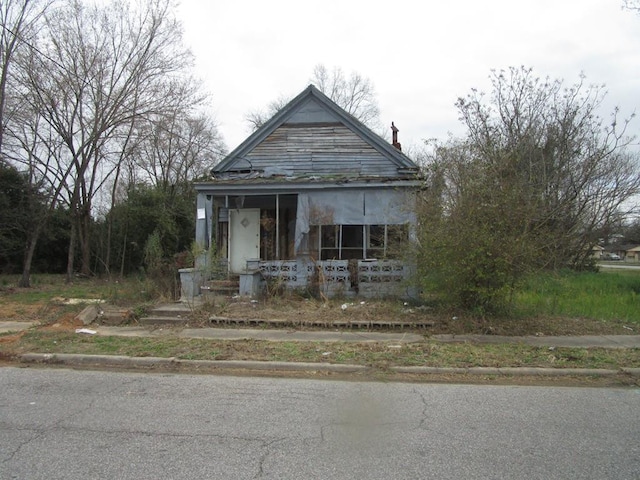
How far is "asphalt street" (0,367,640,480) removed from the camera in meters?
3.61

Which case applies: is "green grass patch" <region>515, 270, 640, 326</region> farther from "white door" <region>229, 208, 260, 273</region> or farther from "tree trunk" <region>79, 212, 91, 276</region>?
"tree trunk" <region>79, 212, 91, 276</region>

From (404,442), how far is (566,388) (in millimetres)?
3047

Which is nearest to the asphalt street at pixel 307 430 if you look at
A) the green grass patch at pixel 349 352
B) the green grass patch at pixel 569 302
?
the green grass patch at pixel 349 352

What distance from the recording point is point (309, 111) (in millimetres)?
15305

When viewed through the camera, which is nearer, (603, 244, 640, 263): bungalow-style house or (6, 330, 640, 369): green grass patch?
(6, 330, 640, 369): green grass patch

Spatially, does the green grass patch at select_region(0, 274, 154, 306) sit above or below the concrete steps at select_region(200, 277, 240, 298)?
below

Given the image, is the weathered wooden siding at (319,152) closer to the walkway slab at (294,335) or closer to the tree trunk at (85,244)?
the walkway slab at (294,335)

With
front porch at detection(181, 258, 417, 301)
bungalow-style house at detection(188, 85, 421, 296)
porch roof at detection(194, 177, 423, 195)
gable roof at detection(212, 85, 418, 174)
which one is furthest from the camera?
gable roof at detection(212, 85, 418, 174)

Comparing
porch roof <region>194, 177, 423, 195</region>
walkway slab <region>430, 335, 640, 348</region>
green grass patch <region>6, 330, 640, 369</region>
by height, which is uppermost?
porch roof <region>194, 177, 423, 195</region>

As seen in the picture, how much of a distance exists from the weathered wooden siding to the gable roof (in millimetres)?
100

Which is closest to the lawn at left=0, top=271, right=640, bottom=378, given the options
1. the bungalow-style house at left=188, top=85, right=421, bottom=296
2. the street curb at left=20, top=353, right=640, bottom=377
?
the street curb at left=20, top=353, right=640, bottom=377

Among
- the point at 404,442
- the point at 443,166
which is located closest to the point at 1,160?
the point at 443,166

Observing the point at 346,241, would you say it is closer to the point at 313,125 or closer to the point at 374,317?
the point at 313,125

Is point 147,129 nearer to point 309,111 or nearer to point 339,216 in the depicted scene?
point 309,111
